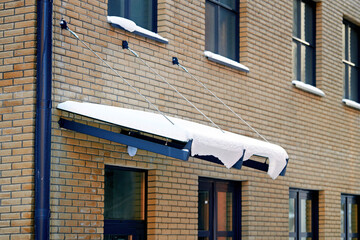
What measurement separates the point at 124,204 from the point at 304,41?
6.36 metres

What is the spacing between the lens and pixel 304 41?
14742 mm

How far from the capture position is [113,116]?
27.0ft

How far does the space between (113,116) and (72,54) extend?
100 centimetres

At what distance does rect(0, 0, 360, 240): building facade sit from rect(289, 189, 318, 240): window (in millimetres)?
28

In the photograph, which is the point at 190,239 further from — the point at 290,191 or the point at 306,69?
the point at 306,69

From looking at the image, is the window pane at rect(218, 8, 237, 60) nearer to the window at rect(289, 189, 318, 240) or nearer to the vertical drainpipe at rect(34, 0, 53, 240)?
the window at rect(289, 189, 318, 240)

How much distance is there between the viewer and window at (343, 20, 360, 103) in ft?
53.8

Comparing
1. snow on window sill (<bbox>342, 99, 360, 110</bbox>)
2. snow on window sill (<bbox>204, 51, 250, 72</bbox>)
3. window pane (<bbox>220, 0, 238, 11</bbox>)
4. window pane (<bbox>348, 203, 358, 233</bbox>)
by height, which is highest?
window pane (<bbox>220, 0, 238, 11</bbox>)

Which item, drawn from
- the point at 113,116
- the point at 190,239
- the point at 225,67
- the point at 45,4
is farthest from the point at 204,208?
the point at 45,4

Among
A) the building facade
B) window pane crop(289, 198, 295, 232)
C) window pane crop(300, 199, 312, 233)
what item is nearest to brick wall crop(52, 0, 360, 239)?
the building facade

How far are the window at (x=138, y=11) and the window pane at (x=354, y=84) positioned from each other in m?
7.19

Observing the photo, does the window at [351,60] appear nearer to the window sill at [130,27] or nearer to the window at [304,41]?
the window at [304,41]

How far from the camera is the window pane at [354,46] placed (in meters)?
16.6

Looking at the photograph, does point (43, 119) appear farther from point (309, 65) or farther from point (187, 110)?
point (309, 65)
